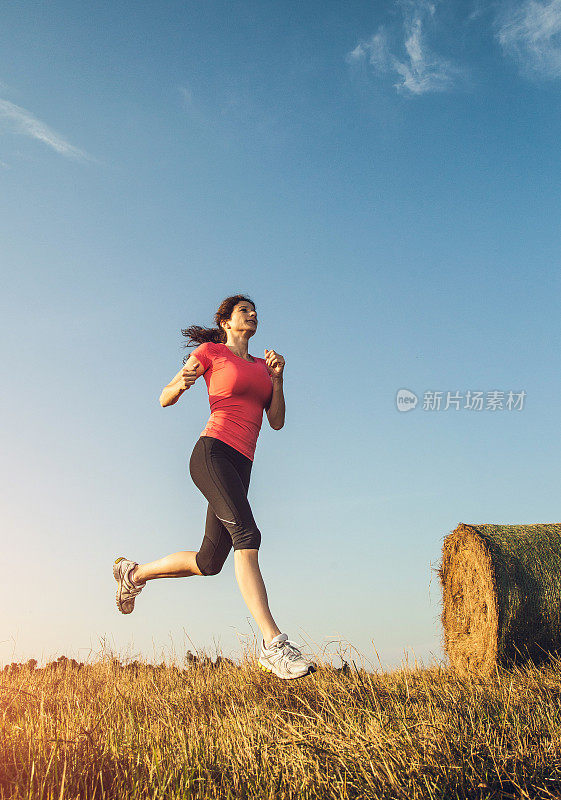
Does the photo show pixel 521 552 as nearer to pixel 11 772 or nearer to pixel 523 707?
pixel 523 707

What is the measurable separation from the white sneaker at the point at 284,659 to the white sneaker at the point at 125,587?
6.14ft

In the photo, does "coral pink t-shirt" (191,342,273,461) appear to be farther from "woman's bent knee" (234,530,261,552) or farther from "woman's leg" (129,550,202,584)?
"woman's leg" (129,550,202,584)

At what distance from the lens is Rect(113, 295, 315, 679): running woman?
14.0ft

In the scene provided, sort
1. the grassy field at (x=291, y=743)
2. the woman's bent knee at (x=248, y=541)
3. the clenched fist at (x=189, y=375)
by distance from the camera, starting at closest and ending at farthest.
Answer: the grassy field at (x=291, y=743) → the woman's bent knee at (x=248, y=541) → the clenched fist at (x=189, y=375)

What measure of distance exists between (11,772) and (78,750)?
28 centimetres

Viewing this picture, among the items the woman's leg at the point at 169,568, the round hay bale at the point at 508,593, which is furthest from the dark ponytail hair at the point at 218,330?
the round hay bale at the point at 508,593

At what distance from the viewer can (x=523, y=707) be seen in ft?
13.1

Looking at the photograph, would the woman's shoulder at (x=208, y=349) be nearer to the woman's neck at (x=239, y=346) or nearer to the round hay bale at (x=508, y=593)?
the woman's neck at (x=239, y=346)

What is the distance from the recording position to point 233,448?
15.4 feet

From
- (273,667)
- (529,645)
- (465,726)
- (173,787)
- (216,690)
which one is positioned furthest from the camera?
(529,645)

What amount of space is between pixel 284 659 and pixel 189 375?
6.60 ft

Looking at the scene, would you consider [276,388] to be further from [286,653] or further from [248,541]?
[286,653]

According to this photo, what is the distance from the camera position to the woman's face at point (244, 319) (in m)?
5.15

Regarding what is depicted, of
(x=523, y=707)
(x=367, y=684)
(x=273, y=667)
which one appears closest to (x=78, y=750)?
(x=273, y=667)
